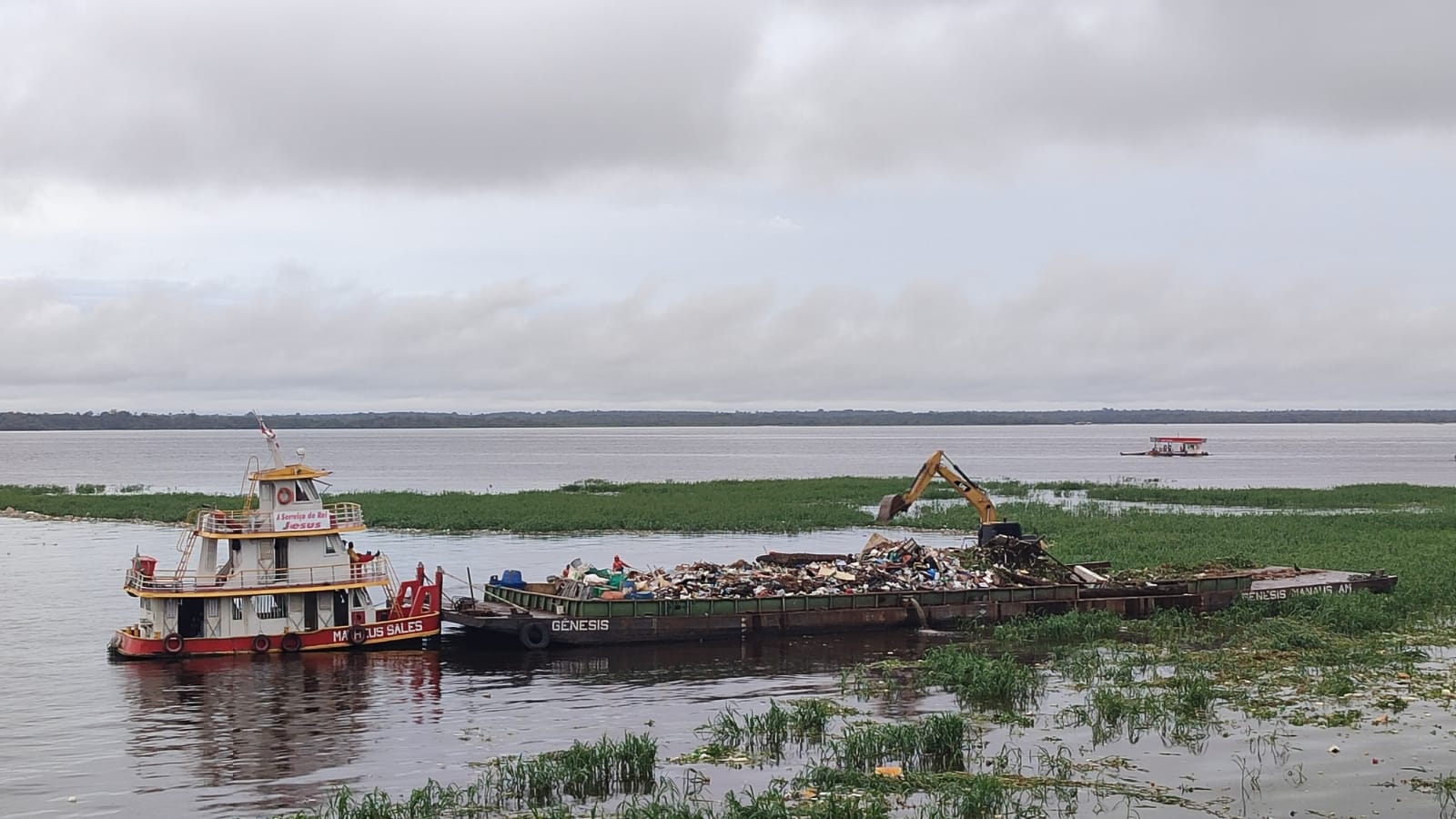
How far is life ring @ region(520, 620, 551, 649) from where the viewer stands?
33250mm

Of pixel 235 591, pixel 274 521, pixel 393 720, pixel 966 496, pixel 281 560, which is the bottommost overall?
pixel 393 720

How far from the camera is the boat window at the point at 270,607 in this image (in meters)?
32.8

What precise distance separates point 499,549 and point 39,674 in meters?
28.0

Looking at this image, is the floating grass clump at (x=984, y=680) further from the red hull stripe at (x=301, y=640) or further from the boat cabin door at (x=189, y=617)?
the boat cabin door at (x=189, y=617)

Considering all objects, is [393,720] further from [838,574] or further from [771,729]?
[838,574]

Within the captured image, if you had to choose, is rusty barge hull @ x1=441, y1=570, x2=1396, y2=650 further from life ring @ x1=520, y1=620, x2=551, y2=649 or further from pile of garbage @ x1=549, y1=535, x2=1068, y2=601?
pile of garbage @ x1=549, y1=535, x2=1068, y2=601

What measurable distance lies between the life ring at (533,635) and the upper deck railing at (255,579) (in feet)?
13.8

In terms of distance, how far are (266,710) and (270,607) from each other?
Result: 6.50m

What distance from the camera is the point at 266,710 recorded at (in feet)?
88.4

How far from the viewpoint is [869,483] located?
99.3 metres

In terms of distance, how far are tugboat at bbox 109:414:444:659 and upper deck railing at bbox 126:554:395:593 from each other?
24mm

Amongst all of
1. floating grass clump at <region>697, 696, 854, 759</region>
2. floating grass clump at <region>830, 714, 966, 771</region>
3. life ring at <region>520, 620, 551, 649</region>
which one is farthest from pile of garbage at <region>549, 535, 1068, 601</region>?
floating grass clump at <region>830, 714, 966, 771</region>

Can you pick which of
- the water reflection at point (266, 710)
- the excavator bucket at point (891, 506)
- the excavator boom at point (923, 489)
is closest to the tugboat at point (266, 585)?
the water reflection at point (266, 710)

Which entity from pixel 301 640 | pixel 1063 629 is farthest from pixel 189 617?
pixel 1063 629
